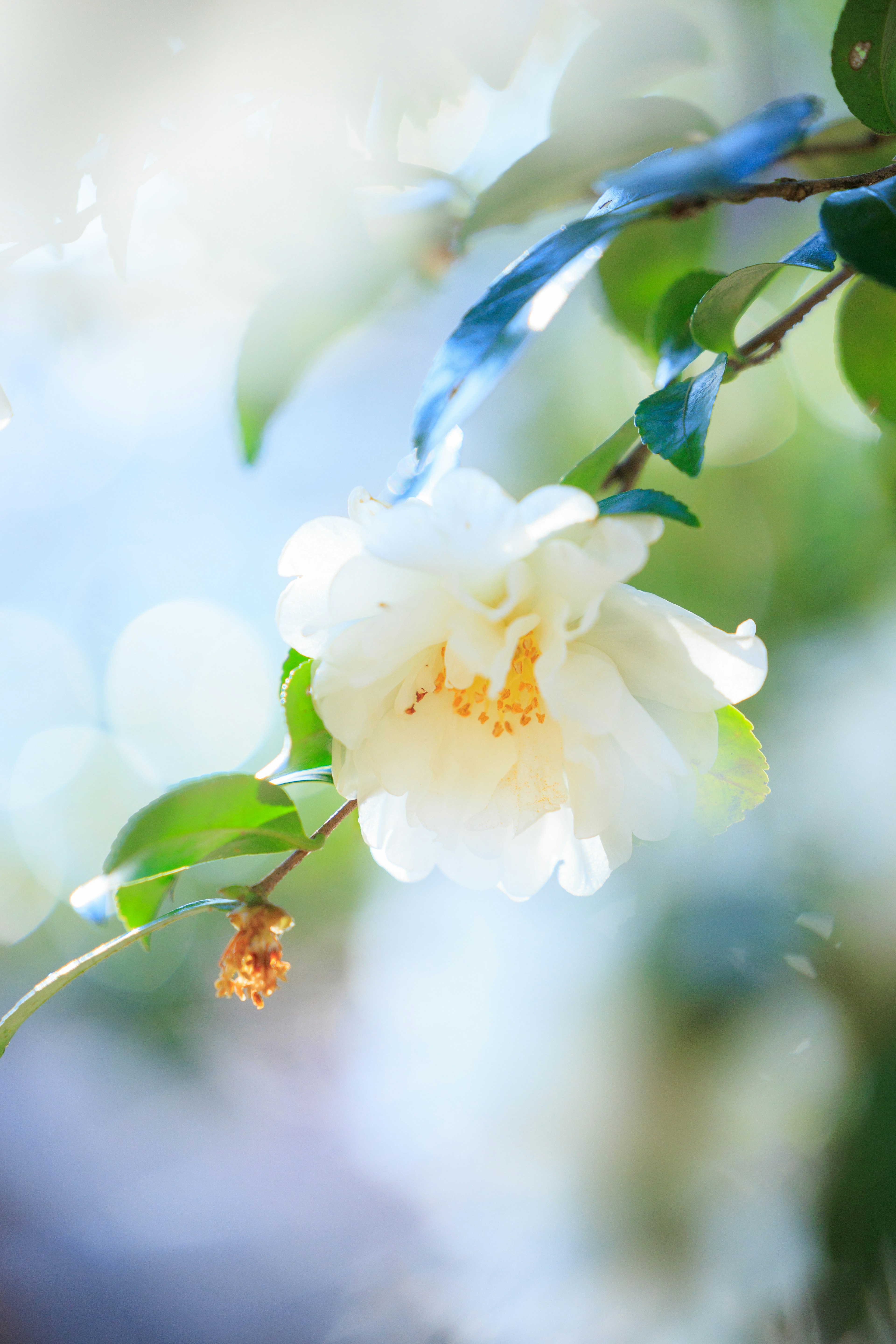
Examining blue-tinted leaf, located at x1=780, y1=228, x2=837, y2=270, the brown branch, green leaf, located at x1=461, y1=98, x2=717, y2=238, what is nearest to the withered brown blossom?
the brown branch

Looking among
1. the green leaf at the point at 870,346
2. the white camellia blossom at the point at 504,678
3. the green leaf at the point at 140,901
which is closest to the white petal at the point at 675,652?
the white camellia blossom at the point at 504,678

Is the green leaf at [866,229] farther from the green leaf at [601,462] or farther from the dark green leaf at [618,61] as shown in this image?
the dark green leaf at [618,61]

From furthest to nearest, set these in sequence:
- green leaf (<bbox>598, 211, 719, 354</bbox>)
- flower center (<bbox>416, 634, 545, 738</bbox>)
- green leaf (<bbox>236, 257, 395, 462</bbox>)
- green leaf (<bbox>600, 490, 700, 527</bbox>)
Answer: green leaf (<bbox>598, 211, 719, 354</bbox>), green leaf (<bbox>236, 257, 395, 462</bbox>), flower center (<bbox>416, 634, 545, 738</bbox>), green leaf (<bbox>600, 490, 700, 527</bbox>)

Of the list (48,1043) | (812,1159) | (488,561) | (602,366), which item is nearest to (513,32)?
(488,561)

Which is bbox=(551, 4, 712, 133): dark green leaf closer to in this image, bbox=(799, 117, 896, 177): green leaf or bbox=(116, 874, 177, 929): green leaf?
bbox=(799, 117, 896, 177): green leaf

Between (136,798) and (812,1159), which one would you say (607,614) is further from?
(136,798)

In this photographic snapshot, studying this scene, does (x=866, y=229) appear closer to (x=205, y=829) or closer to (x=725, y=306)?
(x=725, y=306)
